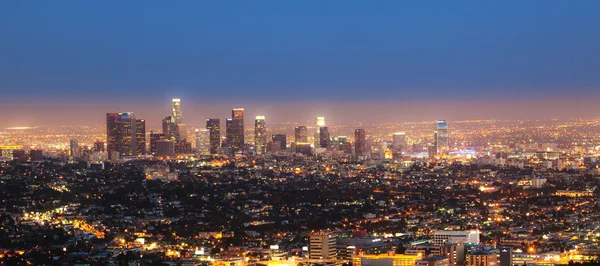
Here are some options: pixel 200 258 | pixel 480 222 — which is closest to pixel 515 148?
pixel 480 222

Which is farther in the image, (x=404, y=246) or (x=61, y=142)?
(x=61, y=142)

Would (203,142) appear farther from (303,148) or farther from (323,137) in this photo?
(323,137)

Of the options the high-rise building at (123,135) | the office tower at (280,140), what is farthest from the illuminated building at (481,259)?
the office tower at (280,140)

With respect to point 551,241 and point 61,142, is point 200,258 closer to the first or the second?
point 551,241

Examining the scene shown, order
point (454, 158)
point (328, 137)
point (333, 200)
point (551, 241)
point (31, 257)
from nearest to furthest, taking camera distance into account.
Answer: point (31, 257), point (551, 241), point (333, 200), point (454, 158), point (328, 137)

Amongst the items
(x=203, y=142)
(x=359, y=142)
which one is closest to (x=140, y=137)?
(x=203, y=142)
